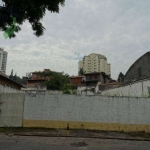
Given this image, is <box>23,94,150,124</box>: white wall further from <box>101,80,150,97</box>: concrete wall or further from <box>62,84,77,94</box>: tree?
<box>62,84,77,94</box>: tree

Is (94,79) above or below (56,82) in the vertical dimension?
above

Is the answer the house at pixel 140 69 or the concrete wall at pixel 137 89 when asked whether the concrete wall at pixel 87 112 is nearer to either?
the concrete wall at pixel 137 89

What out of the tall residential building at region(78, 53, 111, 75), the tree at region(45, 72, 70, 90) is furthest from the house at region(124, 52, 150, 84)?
the tall residential building at region(78, 53, 111, 75)

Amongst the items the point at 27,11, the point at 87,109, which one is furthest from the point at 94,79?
the point at 27,11

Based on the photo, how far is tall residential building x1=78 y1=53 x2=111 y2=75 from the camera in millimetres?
110562

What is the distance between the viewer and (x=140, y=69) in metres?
25.6

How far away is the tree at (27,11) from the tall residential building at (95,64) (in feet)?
348

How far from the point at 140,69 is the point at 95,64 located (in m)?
86.1

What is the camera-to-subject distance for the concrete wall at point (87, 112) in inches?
497

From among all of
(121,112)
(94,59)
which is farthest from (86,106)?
→ (94,59)

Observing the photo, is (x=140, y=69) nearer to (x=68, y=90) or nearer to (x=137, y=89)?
(x=137, y=89)

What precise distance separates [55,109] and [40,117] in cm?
106

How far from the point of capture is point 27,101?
1297 cm

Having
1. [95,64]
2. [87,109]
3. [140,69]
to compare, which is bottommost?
[87,109]
